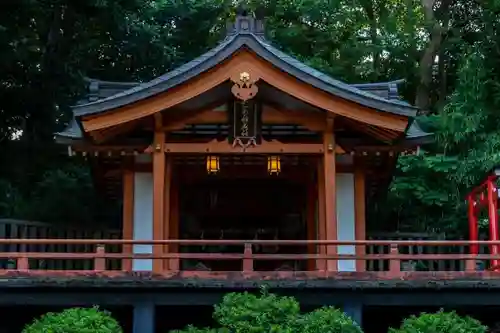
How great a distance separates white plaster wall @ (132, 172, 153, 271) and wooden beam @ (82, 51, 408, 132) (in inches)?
69.7

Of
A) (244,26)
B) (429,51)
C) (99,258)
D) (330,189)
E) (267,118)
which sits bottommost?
(99,258)

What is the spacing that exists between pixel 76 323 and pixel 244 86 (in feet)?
15.2

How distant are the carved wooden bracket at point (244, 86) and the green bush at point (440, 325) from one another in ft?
14.3

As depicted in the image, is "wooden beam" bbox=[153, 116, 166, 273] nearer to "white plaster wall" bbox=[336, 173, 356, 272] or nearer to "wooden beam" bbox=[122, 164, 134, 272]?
"wooden beam" bbox=[122, 164, 134, 272]

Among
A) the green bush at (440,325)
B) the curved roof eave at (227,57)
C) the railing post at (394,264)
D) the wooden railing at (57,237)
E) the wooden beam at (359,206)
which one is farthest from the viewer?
the wooden railing at (57,237)

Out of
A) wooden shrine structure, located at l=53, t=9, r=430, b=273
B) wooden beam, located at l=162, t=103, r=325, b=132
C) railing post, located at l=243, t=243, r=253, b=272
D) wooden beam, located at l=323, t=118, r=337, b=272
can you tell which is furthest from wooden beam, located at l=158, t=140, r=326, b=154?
railing post, located at l=243, t=243, r=253, b=272

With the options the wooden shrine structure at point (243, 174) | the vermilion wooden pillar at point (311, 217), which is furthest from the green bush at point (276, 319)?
the vermilion wooden pillar at point (311, 217)

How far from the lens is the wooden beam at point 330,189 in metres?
11.9

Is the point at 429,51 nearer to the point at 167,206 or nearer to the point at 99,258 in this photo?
the point at 167,206

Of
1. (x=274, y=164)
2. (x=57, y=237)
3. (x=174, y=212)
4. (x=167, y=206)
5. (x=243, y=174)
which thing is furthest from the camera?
(x=57, y=237)

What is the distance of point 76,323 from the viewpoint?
379 inches

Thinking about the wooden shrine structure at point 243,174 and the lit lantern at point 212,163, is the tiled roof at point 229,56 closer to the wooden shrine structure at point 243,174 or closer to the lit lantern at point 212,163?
the wooden shrine structure at point 243,174

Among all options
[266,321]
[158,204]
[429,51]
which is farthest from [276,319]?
[429,51]

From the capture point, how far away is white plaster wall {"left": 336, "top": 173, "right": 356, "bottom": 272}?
43.9ft
